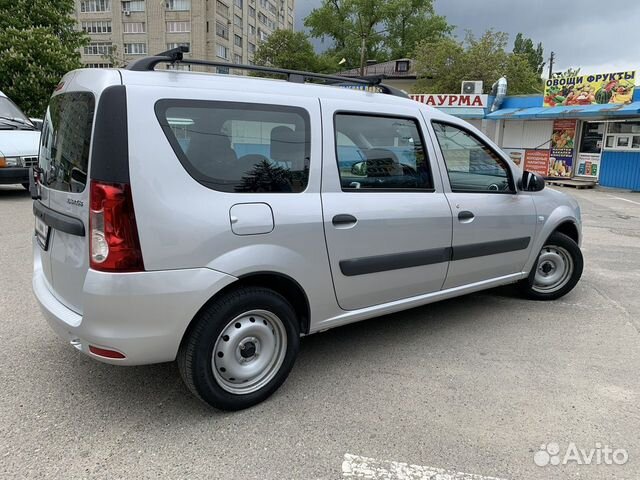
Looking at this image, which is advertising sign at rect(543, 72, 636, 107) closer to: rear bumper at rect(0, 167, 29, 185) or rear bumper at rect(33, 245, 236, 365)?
rear bumper at rect(0, 167, 29, 185)

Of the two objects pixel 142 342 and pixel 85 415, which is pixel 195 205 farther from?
pixel 85 415

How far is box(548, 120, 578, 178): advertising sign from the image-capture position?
63.3ft

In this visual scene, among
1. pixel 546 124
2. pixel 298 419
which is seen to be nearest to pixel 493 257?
pixel 298 419

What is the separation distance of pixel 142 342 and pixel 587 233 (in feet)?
27.8

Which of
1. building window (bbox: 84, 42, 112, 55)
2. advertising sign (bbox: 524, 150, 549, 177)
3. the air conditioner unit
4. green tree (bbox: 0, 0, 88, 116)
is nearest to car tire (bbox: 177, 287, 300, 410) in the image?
green tree (bbox: 0, 0, 88, 116)

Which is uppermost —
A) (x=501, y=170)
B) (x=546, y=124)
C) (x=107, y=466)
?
(x=546, y=124)

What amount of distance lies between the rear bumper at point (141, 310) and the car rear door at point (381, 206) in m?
0.83

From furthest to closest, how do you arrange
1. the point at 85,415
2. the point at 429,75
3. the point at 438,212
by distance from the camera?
the point at 429,75 < the point at 438,212 < the point at 85,415

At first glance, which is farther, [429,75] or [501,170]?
[429,75]

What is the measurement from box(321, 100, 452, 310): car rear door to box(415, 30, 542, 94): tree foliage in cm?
3105

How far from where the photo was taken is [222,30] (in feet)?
197

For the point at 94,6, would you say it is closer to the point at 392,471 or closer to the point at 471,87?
the point at 471,87

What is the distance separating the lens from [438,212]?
3557 millimetres

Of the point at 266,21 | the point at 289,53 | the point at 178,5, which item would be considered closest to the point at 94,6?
the point at 178,5
